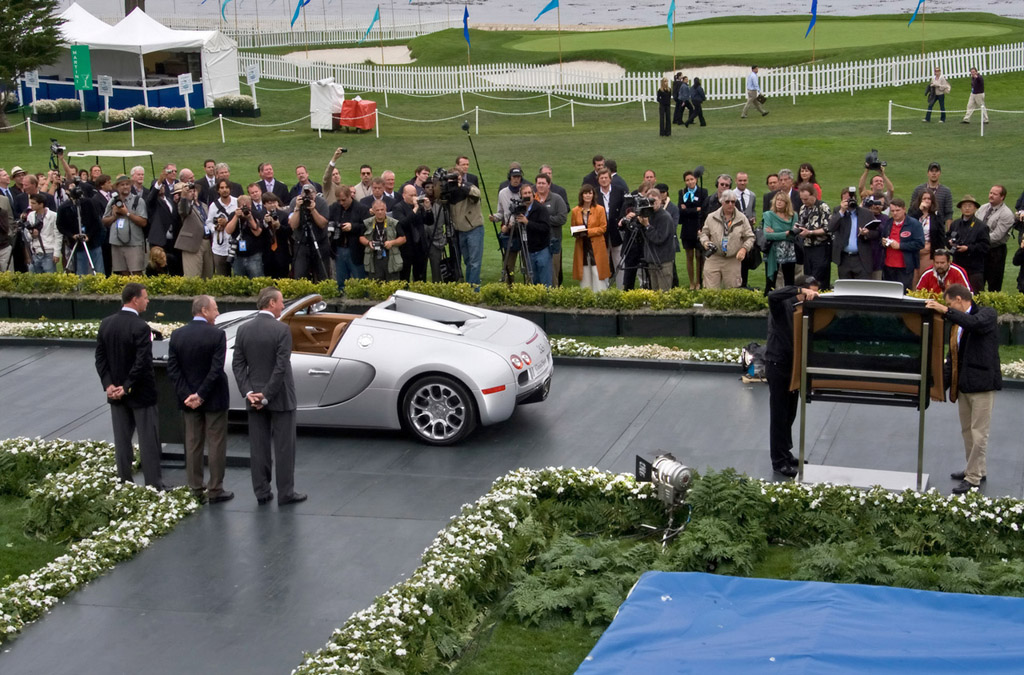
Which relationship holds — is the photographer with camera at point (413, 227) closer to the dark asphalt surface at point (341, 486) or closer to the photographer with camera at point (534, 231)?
the photographer with camera at point (534, 231)

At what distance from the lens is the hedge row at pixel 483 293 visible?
598 inches

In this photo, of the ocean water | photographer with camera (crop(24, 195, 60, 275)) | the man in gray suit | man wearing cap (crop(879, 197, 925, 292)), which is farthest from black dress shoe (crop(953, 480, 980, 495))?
the ocean water

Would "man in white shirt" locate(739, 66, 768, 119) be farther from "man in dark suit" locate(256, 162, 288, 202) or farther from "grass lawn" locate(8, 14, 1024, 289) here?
"man in dark suit" locate(256, 162, 288, 202)

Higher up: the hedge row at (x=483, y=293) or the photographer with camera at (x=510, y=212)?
the photographer with camera at (x=510, y=212)

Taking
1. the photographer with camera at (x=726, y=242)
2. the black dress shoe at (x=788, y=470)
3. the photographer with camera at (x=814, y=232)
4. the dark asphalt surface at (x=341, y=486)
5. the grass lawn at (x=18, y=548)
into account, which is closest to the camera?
the dark asphalt surface at (x=341, y=486)

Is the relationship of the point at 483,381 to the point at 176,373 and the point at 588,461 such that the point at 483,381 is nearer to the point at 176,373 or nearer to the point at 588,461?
the point at 588,461

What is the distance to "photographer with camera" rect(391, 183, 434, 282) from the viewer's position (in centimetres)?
1691

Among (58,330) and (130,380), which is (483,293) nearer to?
(58,330)

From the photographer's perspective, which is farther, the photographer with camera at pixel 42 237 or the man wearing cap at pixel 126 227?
the photographer with camera at pixel 42 237

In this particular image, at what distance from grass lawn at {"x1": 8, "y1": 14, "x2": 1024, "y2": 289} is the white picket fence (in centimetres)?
59

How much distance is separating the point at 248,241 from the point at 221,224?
563 millimetres

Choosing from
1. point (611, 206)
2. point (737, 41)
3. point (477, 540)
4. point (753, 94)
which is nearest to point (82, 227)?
point (611, 206)

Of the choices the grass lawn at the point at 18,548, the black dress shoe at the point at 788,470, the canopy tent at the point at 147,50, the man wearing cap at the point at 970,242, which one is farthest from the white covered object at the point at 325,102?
the black dress shoe at the point at 788,470

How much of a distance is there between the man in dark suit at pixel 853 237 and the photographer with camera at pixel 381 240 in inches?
216
